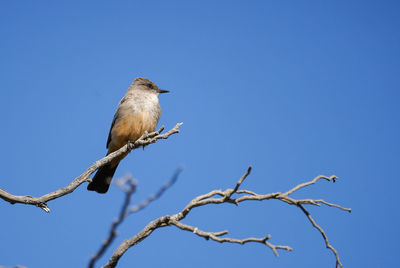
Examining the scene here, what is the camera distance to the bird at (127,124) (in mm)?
6530

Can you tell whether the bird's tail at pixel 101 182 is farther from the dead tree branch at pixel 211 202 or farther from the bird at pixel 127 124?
the dead tree branch at pixel 211 202

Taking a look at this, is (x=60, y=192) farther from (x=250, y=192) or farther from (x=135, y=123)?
(x=135, y=123)

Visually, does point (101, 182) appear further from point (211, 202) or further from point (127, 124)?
point (211, 202)

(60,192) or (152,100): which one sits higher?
(152,100)

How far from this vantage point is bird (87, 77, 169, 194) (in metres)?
6.53

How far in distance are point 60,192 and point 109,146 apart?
330 cm

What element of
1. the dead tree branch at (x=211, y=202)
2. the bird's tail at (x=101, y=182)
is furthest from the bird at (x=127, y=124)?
the dead tree branch at (x=211, y=202)

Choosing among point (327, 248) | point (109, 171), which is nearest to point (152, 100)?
point (109, 171)

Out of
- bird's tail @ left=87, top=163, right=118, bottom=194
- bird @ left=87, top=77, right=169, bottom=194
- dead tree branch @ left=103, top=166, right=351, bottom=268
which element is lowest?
dead tree branch @ left=103, top=166, right=351, bottom=268

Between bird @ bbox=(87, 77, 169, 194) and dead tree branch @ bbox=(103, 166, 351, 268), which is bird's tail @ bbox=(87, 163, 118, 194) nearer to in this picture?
bird @ bbox=(87, 77, 169, 194)

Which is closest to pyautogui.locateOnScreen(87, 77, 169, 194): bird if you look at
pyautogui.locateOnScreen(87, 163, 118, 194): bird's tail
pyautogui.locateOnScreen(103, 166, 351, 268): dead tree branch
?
pyautogui.locateOnScreen(87, 163, 118, 194): bird's tail

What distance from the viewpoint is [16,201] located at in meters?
3.68

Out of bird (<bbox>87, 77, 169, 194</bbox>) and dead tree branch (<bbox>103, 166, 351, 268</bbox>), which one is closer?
dead tree branch (<bbox>103, 166, 351, 268</bbox>)

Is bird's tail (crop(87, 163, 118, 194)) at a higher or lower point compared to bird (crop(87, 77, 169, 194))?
lower
